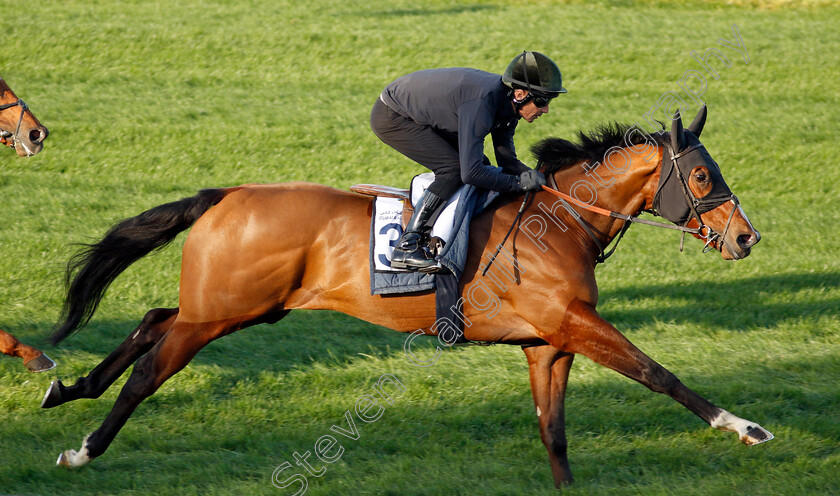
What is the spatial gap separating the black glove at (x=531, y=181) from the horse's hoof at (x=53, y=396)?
3159 millimetres

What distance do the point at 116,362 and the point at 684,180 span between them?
3.71 m

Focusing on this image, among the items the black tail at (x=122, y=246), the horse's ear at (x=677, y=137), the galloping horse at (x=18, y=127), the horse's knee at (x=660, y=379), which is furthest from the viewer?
the galloping horse at (x=18, y=127)

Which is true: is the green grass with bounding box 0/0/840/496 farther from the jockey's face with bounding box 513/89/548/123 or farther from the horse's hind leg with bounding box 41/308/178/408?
the jockey's face with bounding box 513/89/548/123

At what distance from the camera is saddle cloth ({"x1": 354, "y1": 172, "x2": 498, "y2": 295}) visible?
480 centimetres

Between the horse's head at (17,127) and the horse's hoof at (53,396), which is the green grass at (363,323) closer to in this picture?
the horse's hoof at (53,396)

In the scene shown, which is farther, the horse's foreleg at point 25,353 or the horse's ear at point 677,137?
the horse's foreleg at point 25,353

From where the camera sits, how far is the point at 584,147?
5211 millimetres

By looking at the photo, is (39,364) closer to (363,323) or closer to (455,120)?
(363,323)

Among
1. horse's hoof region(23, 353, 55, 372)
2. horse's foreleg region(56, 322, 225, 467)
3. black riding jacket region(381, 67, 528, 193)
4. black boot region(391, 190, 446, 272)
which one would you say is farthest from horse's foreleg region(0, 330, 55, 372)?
black riding jacket region(381, 67, 528, 193)

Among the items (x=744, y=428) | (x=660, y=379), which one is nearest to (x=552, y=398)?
(x=660, y=379)

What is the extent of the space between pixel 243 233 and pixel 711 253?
21.1 ft

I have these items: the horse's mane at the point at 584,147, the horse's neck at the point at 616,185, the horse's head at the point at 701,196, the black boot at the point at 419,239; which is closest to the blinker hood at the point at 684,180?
the horse's head at the point at 701,196

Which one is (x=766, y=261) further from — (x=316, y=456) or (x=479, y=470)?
(x=316, y=456)

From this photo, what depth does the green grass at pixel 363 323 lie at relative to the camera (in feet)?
17.0
